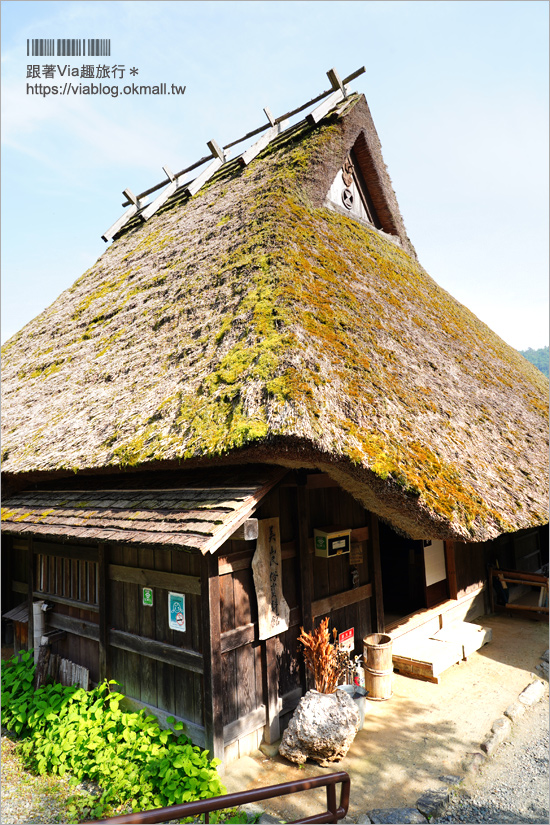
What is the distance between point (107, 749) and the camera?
4316 millimetres

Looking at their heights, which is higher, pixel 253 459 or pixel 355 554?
pixel 253 459

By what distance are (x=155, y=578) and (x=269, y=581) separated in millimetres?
1142

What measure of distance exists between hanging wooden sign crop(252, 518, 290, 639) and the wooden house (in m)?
0.02

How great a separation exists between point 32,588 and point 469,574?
698cm

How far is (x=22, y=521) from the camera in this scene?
18.3 ft

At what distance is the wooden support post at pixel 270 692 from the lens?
4609 millimetres

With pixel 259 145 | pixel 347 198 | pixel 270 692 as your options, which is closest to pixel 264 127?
pixel 259 145

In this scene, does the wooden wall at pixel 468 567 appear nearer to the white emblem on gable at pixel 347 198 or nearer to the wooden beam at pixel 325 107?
the white emblem on gable at pixel 347 198

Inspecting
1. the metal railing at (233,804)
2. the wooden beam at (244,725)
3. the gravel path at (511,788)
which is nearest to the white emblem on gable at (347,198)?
the wooden beam at (244,725)

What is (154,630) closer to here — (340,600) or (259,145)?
(340,600)

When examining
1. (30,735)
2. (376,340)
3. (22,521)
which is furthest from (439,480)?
(30,735)

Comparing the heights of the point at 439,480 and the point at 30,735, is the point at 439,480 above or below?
above

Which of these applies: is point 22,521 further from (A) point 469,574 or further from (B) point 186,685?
(A) point 469,574

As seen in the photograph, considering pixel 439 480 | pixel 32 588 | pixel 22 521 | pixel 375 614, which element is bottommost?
Answer: pixel 375 614
